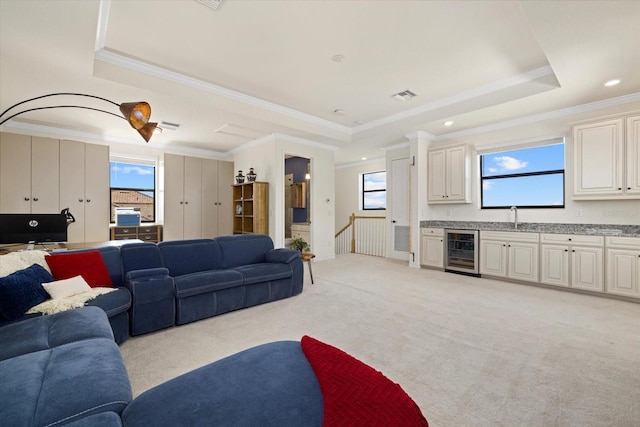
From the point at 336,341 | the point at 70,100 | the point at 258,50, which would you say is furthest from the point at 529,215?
the point at 70,100

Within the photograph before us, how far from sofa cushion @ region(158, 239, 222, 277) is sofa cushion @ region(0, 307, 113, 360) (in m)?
1.30

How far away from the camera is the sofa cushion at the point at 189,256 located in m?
3.35

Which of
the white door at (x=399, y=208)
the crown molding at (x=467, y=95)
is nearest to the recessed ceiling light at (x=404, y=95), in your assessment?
the crown molding at (x=467, y=95)

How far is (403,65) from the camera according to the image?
356 cm

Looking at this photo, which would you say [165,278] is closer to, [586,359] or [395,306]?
[395,306]

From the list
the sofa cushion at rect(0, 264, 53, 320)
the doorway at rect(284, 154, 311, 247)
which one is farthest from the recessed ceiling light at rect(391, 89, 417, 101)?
the sofa cushion at rect(0, 264, 53, 320)

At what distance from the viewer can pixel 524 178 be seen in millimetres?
5023

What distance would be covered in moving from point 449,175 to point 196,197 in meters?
5.72

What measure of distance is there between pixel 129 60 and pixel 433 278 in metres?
5.37

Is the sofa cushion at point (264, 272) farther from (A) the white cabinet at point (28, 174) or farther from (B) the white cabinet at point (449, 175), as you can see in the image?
(A) the white cabinet at point (28, 174)

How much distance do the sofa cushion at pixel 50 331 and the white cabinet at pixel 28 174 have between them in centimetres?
451

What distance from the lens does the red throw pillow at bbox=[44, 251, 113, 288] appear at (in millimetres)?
2574

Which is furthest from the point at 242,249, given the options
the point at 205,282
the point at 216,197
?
the point at 216,197

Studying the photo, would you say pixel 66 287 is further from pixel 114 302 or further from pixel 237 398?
pixel 237 398
